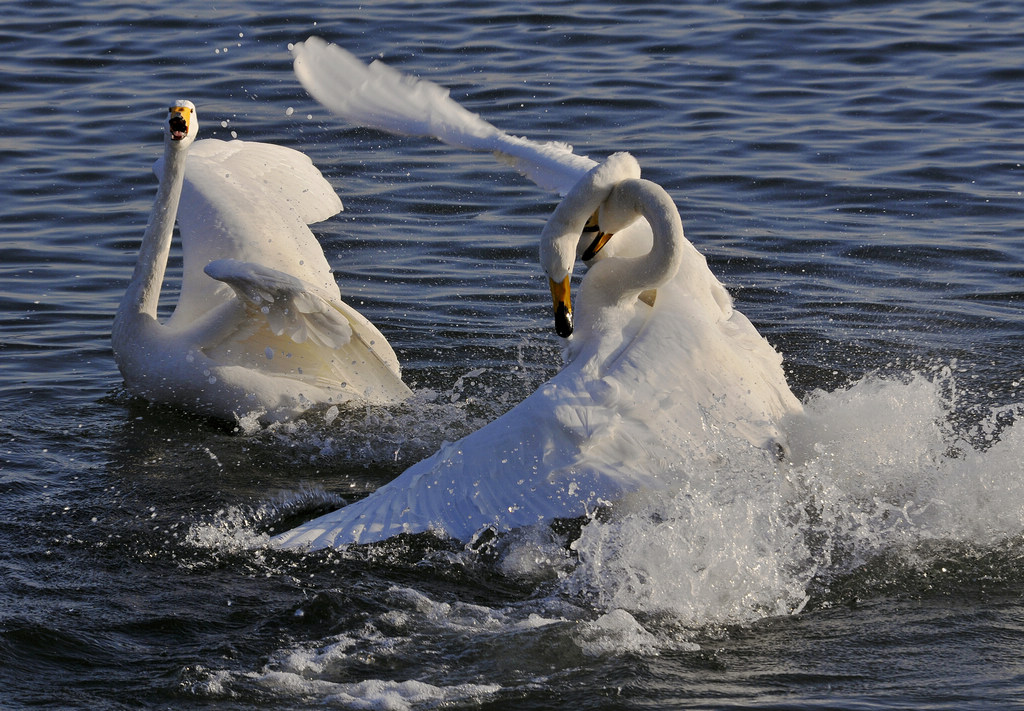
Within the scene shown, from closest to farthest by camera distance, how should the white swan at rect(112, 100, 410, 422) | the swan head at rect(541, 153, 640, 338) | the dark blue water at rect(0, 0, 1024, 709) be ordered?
the dark blue water at rect(0, 0, 1024, 709), the swan head at rect(541, 153, 640, 338), the white swan at rect(112, 100, 410, 422)

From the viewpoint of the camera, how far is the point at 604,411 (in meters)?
5.25

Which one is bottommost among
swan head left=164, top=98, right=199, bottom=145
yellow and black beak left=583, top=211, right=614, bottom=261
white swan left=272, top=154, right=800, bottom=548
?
white swan left=272, top=154, right=800, bottom=548

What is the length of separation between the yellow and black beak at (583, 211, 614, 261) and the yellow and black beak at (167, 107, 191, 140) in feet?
8.37

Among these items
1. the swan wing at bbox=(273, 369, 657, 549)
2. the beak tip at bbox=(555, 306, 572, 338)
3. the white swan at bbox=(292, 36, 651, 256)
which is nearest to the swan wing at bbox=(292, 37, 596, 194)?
the white swan at bbox=(292, 36, 651, 256)

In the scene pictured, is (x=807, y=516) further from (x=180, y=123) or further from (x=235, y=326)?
(x=180, y=123)

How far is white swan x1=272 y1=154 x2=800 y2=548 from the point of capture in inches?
204

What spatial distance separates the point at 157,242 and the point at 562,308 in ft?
9.49

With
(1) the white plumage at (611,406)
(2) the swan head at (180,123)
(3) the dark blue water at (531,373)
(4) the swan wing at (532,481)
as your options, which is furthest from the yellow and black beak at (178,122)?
(4) the swan wing at (532,481)

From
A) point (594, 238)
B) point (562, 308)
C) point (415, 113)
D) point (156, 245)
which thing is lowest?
point (156, 245)

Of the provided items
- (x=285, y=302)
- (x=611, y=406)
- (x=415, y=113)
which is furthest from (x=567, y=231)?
(x=285, y=302)

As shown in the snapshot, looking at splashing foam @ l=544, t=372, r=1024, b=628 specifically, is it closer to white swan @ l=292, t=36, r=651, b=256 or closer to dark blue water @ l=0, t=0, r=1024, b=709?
dark blue water @ l=0, t=0, r=1024, b=709

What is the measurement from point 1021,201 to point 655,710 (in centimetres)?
741

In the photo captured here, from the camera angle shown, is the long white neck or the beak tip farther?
the long white neck

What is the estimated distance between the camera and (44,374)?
319 inches
